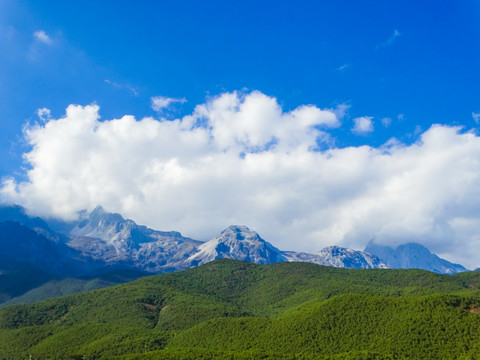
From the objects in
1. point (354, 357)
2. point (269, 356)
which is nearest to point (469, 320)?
point (354, 357)

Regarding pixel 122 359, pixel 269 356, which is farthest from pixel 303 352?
pixel 122 359

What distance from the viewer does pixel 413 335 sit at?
192250mm

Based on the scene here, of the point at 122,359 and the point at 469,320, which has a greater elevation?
the point at 469,320

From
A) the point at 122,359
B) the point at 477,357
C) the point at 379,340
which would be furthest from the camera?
the point at 379,340

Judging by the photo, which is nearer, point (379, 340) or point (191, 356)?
point (191, 356)

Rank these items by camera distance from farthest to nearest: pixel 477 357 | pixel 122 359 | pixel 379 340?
pixel 379 340 → pixel 122 359 → pixel 477 357

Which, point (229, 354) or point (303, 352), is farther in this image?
point (303, 352)

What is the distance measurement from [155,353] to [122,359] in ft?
45.7

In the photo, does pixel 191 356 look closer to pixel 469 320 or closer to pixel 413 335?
pixel 413 335

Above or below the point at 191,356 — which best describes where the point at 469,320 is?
above

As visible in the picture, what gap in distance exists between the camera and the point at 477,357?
16925 centimetres

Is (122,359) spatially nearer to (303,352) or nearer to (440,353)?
(303,352)

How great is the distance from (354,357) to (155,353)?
8371 centimetres

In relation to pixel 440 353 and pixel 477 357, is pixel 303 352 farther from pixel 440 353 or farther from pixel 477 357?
pixel 477 357
